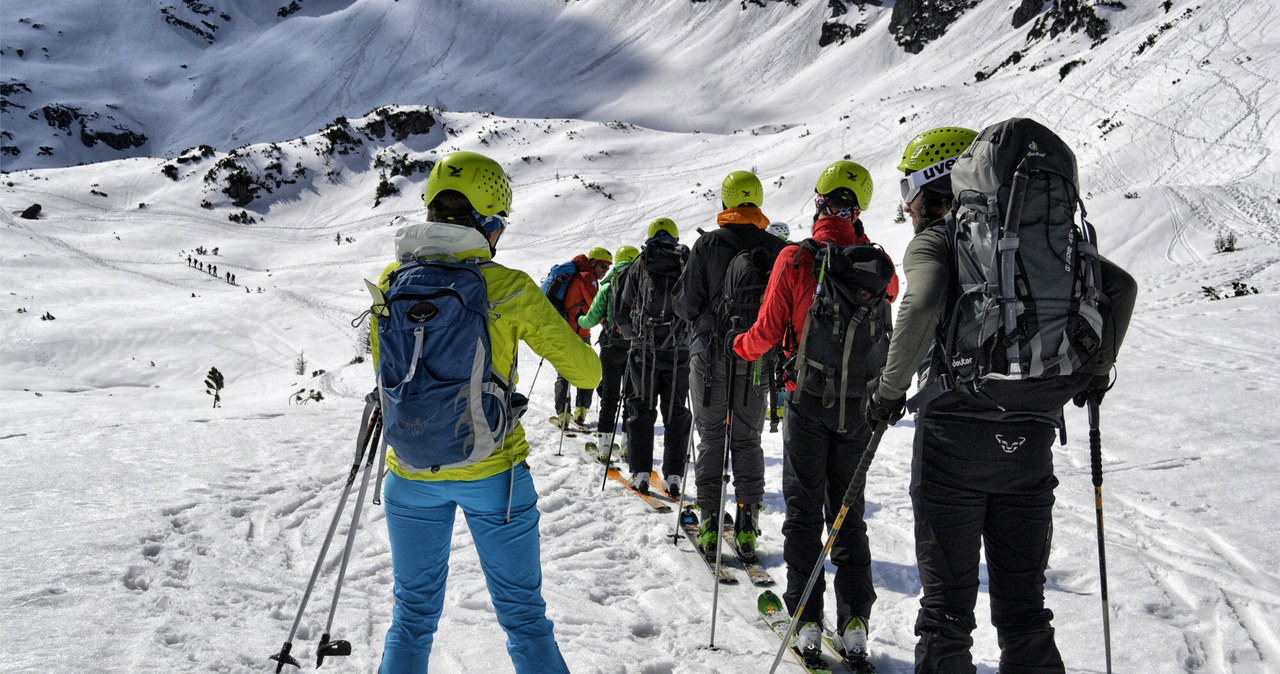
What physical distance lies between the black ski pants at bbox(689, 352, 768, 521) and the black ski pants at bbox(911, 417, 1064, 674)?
6.92 feet

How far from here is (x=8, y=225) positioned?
26.8 metres

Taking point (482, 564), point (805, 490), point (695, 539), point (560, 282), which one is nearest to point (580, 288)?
point (560, 282)

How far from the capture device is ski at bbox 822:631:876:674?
3525 mm

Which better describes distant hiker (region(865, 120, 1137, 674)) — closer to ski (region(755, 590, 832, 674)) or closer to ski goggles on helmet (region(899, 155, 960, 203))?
ski goggles on helmet (region(899, 155, 960, 203))

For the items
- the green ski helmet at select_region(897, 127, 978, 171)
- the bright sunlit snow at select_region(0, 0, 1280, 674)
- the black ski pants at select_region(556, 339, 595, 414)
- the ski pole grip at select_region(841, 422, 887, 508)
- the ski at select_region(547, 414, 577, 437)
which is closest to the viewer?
the ski pole grip at select_region(841, 422, 887, 508)

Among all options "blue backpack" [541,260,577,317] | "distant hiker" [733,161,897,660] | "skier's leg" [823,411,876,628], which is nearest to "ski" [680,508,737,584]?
"distant hiker" [733,161,897,660]

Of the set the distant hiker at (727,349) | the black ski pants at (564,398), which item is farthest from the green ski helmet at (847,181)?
the black ski pants at (564,398)

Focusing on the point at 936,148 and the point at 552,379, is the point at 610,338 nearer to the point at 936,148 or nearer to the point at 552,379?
the point at 552,379

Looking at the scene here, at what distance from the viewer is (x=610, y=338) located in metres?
7.36

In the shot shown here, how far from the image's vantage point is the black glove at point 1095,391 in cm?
262

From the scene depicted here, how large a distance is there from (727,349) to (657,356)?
1.57 metres

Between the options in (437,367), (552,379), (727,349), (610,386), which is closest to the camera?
(437,367)

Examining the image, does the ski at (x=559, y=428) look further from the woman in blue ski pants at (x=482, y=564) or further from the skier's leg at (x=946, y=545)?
the skier's leg at (x=946, y=545)

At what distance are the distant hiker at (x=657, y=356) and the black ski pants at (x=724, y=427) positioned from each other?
665 millimetres
